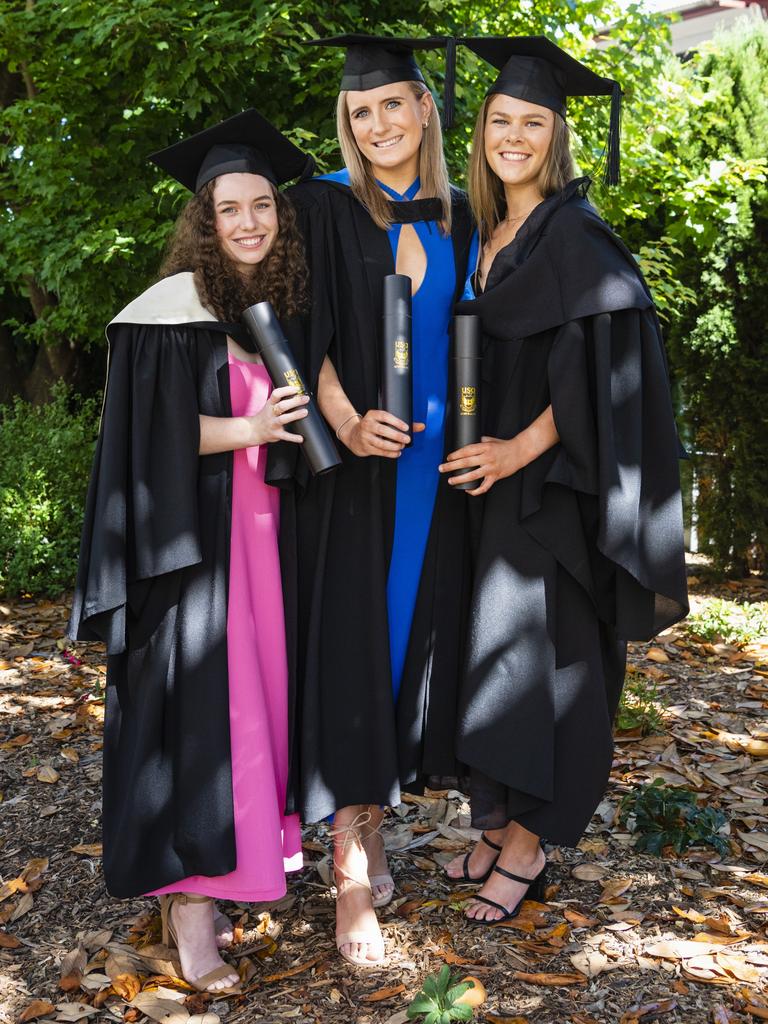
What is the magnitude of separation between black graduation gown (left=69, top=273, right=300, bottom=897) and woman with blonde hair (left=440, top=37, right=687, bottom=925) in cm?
65

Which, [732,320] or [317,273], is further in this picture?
[732,320]

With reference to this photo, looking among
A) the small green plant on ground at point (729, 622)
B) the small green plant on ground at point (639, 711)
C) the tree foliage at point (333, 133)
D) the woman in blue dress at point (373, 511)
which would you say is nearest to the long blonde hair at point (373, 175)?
→ the woman in blue dress at point (373, 511)

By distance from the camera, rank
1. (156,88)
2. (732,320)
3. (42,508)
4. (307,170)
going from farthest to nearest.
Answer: (732,320) → (42,508) → (156,88) → (307,170)

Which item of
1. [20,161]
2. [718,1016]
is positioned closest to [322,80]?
[20,161]

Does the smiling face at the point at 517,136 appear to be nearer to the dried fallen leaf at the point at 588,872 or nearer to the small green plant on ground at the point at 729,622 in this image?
the dried fallen leaf at the point at 588,872

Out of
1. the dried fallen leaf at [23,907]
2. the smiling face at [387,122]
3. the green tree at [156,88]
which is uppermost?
the green tree at [156,88]

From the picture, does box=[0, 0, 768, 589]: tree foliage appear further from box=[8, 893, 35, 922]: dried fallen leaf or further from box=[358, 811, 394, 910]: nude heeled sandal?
box=[8, 893, 35, 922]: dried fallen leaf

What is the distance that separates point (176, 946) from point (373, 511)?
4.22ft

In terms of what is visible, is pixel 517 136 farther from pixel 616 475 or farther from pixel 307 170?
pixel 616 475

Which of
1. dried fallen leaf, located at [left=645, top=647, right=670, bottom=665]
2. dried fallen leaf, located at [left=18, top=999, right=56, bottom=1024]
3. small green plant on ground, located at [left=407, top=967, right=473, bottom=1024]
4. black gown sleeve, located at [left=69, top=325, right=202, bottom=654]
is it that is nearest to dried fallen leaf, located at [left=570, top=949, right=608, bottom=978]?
small green plant on ground, located at [left=407, top=967, right=473, bottom=1024]

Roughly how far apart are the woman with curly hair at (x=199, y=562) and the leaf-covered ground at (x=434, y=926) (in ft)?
0.76

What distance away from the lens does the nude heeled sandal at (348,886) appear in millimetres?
2691

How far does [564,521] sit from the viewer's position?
271 centimetres

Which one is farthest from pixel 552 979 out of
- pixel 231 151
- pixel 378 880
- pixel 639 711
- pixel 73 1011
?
pixel 231 151
